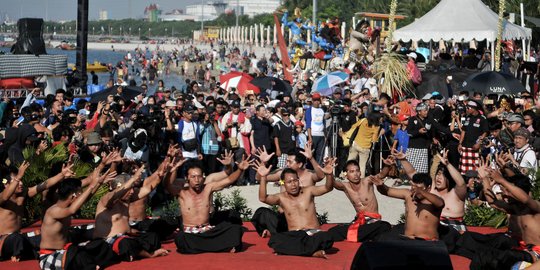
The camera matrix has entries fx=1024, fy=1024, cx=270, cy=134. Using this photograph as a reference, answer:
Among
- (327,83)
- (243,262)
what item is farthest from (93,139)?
(327,83)

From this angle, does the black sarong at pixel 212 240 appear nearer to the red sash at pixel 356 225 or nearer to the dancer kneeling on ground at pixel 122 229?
the dancer kneeling on ground at pixel 122 229

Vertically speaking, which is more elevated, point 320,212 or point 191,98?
point 191,98

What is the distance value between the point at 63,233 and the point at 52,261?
0.42 m

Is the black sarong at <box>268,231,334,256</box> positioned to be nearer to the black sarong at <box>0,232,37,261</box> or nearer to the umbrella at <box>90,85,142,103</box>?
the black sarong at <box>0,232,37,261</box>

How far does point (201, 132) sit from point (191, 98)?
7.21ft

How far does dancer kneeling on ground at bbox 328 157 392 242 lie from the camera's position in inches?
543

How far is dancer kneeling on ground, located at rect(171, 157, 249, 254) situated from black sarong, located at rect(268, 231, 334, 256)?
1.68 ft

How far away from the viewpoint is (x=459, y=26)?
27281 millimetres

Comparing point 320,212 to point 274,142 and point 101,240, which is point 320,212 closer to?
point 274,142

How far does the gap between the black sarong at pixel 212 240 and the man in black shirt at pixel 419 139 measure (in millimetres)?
6677

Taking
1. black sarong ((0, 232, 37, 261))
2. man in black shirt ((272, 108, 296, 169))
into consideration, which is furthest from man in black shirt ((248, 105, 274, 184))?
black sarong ((0, 232, 37, 261))

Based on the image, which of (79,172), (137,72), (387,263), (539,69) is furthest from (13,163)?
(137,72)

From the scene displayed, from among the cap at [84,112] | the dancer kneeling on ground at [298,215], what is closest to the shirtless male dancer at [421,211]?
the dancer kneeling on ground at [298,215]

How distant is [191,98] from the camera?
21.5m
